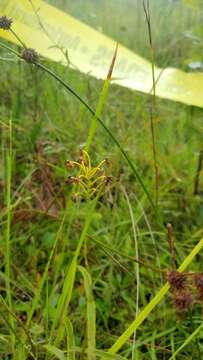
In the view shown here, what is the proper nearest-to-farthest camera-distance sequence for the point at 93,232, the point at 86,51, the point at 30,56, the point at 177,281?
the point at 177,281
the point at 30,56
the point at 93,232
the point at 86,51

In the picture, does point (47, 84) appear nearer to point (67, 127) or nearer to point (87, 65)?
point (67, 127)

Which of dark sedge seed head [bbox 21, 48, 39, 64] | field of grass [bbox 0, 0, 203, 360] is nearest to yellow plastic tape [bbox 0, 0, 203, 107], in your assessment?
field of grass [bbox 0, 0, 203, 360]

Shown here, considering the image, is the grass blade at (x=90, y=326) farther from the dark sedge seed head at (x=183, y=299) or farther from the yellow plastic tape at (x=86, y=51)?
the yellow plastic tape at (x=86, y=51)

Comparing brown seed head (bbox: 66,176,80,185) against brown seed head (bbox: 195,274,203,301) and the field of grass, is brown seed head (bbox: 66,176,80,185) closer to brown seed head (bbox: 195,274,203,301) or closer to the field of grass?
the field of grass

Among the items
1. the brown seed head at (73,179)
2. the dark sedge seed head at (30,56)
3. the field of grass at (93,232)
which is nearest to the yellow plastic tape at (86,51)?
the field of grass at (93,232)

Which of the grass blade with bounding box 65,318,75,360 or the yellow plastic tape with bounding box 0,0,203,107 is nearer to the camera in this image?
the grass blade with bounding box 65,318,75,360

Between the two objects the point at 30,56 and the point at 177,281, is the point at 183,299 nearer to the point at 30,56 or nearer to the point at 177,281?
the point at 177,281

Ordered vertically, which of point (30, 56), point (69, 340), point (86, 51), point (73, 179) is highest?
point (86, 51)

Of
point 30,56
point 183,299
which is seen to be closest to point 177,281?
point 183,299
